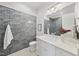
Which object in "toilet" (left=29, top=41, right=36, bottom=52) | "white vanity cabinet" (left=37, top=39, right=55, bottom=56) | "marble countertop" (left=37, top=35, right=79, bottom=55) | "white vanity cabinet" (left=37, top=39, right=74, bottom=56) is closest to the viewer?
"marble countertop" (left=37, top=35, right=79, bottom=55)

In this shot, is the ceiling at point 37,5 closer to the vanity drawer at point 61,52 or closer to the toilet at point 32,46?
the toilet at point 32,46

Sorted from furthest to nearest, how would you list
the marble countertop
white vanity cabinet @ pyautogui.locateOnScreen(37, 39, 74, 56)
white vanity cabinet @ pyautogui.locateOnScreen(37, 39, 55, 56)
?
white vanity cabinet @ pyautogui.locateOnScreen(37, 39, 55, 56)
white vanity cabinet @ pyautogui.locateOnScreen(37, 39, 74, 56)
the marble countertop

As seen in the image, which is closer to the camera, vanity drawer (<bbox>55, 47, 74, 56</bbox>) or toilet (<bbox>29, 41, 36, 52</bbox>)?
vanity drawer (<bbox>55, 47, 74, 56</bbox>)

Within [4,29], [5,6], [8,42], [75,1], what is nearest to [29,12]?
[5,6]

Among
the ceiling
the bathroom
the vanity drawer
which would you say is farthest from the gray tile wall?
→ the vanity drawer

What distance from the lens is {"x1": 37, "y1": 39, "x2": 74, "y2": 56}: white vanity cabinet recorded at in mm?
1484

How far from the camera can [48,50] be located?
1625mm

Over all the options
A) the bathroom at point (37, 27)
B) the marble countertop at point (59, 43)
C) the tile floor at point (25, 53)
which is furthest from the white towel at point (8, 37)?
the marble countertop at point (59, 43)

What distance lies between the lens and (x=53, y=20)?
5.47 feet

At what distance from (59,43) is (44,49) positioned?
0.30m

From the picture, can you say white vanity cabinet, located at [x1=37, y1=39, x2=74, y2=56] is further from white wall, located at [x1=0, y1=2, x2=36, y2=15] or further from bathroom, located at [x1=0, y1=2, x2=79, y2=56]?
white wall, located at [x1=0, y1=2, x2=36, y2=15]

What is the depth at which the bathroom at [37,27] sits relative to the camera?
1546 millimetres

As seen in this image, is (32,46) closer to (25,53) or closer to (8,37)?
(25,53)

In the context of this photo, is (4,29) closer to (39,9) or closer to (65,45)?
(39,9)
